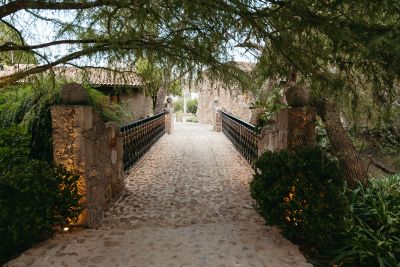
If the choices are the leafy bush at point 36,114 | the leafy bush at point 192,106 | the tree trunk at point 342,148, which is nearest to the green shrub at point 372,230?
the tree trunk at point 342,148

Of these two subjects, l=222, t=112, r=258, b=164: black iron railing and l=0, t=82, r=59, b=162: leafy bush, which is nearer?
l=0, t=82, r=59, b=162: leafy bush

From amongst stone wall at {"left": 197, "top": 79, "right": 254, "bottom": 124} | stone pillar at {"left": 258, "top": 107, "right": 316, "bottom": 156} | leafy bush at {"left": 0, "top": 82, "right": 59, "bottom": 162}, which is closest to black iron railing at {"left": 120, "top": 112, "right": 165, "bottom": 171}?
leafy bush at {"left": 0, "top": 82, "right": 59, "bottom": 162}

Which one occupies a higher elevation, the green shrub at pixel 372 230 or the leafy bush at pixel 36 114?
the leafy bush at pixel 36 114

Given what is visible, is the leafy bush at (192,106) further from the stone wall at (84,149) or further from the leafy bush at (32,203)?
the leafy bush at (32,203)

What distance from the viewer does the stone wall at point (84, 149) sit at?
10.8ft

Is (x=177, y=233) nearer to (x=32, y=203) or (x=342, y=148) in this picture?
(x=32, y=203)

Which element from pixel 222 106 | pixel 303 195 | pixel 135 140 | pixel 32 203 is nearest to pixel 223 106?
pixel 222 106

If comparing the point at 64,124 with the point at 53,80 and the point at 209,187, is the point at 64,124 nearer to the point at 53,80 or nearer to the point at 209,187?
the point at 53,80

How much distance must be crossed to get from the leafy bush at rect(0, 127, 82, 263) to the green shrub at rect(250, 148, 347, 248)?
2.02 meters

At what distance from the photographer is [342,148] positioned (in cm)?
470

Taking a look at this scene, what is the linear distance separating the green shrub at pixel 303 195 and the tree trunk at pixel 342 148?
5.17 feet

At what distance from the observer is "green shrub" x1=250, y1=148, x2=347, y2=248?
9.78 feet

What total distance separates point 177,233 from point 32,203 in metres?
1.51

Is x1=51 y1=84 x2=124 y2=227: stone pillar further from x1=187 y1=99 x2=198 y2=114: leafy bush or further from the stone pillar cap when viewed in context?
x1=187 y1=99 x2=198 y2=114: leafy bush
